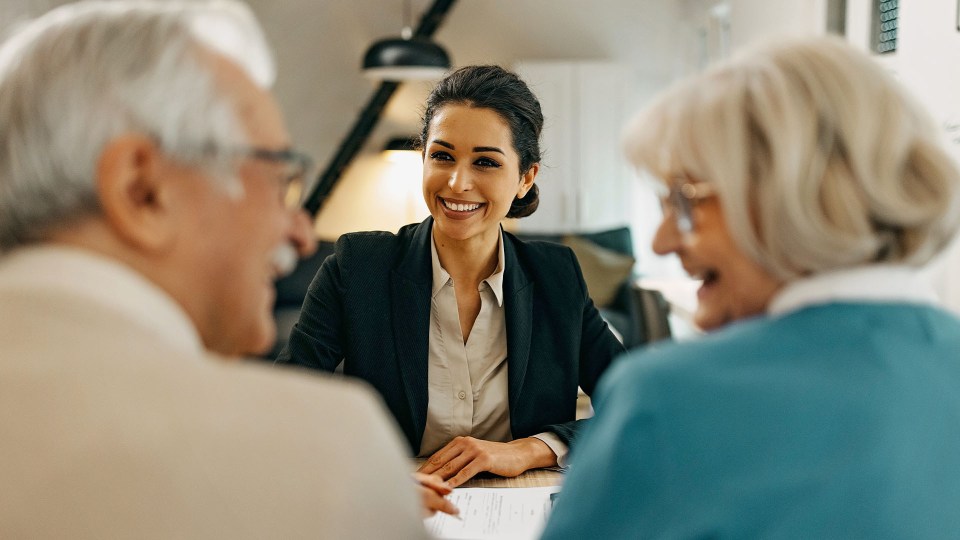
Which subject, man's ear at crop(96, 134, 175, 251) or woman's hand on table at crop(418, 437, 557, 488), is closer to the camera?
man's ear at crop(96, 134, 175, 251)

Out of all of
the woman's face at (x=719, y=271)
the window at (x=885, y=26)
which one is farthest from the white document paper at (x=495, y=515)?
the window at (x=885, y=26)

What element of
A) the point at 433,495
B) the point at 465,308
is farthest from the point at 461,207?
the point at 433,495

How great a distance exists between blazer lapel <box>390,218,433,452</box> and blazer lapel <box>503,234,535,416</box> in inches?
6.8

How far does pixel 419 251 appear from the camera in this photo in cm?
209

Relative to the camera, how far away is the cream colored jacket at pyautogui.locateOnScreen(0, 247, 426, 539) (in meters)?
0.70

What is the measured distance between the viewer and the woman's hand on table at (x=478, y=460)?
5.71ft

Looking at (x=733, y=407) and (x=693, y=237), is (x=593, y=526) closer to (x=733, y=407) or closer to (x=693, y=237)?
(x=733, y=407)

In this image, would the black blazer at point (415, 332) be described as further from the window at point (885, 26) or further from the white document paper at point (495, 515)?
the window at point (885, 26)

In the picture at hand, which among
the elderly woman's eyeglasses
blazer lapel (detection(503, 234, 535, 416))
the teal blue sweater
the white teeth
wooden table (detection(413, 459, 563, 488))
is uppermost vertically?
the elderly woman's eyeglasses

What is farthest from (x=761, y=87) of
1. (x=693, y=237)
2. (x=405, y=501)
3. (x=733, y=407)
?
(x=405, y=501)

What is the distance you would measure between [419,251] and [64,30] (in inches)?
49.9

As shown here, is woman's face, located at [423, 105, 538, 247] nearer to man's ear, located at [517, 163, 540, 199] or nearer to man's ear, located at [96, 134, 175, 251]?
man's ear, located at [517, 163, 540, 199]

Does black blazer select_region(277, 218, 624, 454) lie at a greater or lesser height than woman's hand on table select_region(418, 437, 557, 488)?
greater

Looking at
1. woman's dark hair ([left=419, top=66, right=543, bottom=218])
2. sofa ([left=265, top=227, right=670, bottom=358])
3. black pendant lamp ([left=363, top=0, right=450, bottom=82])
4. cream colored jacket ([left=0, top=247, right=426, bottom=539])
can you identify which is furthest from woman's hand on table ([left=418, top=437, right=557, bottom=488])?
black pendant lamp ([left=363, top=0, right=450, bottom=82])
